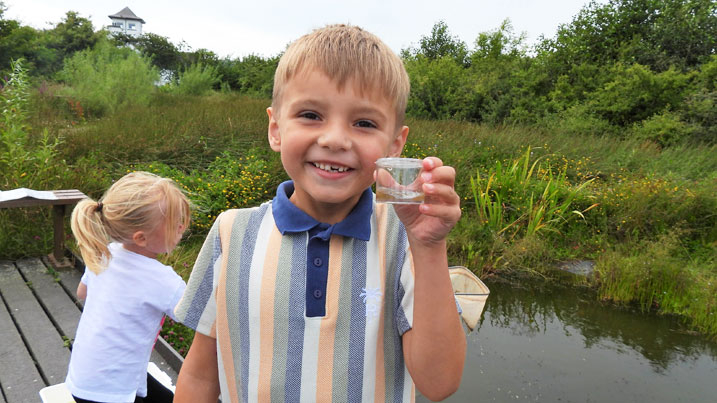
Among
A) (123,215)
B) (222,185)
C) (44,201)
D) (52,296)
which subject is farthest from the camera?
(222,185)

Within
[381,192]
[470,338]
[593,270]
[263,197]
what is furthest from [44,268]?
[593,270]

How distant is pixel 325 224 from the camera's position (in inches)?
42.3

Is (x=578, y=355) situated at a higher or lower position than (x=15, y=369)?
lower

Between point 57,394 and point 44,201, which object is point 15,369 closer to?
point 57,394

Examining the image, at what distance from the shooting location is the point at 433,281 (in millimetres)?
886

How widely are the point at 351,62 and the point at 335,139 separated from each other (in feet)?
0.57

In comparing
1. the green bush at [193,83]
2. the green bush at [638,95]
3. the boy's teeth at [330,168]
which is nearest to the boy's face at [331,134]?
the boy's teeth at [330,168]

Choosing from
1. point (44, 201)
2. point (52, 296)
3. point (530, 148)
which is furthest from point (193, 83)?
point (52, 296)

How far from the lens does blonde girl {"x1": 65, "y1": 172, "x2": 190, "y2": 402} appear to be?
191 centimetres

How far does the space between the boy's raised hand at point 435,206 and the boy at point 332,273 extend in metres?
0.01

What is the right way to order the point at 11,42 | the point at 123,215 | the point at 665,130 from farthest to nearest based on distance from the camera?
the point at 11,42 → the point at 665,130 → the point at 123,215

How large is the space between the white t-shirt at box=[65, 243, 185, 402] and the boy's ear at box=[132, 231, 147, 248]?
0.07 metres

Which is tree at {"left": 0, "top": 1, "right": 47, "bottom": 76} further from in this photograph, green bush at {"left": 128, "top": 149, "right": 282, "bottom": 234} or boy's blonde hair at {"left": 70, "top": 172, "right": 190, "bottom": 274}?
boy's blonde hair at {"left": 70, "top": 172, "right": 190, "bottom": 274}

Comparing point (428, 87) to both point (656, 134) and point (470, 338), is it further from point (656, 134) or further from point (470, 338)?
point (470, 338)
